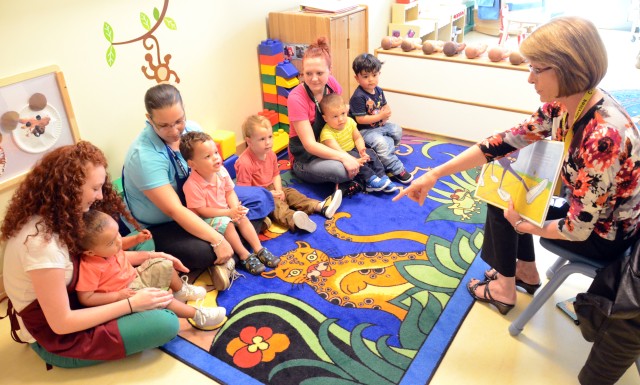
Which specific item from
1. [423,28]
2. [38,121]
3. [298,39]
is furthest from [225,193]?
[423,28]

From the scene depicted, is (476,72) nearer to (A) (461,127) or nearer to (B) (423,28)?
(A) (461,127)

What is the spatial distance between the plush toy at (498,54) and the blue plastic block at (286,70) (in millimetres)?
1326

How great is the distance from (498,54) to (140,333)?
9.00 ft

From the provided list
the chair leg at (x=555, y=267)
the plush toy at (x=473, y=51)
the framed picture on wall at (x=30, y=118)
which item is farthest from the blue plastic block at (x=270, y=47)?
the chair leg at (x=555, y=267)

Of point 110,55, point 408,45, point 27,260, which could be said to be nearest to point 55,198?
point 27,260

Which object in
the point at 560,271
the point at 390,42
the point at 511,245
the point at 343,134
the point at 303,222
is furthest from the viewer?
the point at 390,42

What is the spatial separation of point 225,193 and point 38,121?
0.89 metres

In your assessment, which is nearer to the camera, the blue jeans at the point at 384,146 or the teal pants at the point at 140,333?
the teal pants at the point at 140,333

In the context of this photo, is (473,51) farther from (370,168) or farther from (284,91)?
(284,91)

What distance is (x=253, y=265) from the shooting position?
220 centimetres

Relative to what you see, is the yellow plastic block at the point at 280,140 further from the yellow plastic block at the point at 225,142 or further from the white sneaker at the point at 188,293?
the white sneaker at the point at 188,293

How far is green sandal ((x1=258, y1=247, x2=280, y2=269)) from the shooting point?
7.34ft

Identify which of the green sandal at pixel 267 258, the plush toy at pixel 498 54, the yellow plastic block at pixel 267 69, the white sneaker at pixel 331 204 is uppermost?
the plush toy at pixel 498 54

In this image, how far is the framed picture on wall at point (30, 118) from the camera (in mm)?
2006
